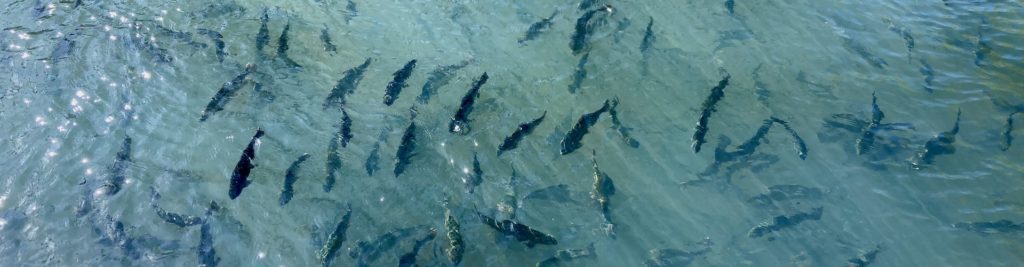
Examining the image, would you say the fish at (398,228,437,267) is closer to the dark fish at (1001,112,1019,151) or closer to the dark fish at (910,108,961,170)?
the dark fish at (910,108,961,170)

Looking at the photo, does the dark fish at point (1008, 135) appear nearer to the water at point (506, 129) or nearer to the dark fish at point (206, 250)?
the water at point (506, 129)

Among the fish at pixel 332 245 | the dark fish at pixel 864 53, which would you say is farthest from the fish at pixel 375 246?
the dark fish at pixel 864 53

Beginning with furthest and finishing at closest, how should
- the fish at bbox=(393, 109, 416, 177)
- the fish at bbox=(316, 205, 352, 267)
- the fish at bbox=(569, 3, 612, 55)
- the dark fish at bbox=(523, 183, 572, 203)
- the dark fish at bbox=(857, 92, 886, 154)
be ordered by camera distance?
the fish at bbox=(569, 3, 612, 55) < the dark fish at bbox=(857, 92, 886, 154) < the fish at bbox=(393, 109, 416, 177) < the dark fish at bbox=(523, 183, 572, 203) < the fish at bbox=(316, 205, 352, 267)

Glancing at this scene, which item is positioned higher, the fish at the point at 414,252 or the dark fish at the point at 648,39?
the dark fish at the point at 648,39

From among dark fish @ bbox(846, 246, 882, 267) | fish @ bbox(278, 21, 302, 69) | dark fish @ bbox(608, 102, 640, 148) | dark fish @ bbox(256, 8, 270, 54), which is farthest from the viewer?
dark fish @ bbox(256, 8, 270, 54)

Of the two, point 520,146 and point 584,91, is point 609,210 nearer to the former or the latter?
point 520,146

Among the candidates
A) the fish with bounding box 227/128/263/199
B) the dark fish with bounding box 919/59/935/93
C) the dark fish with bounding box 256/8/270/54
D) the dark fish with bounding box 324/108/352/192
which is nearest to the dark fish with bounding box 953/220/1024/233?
the dark fish with bounding box 919/59/935/93

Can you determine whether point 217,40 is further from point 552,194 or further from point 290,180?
point 552,194
